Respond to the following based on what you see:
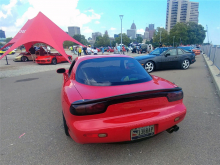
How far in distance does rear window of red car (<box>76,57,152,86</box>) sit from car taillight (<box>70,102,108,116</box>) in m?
0.54

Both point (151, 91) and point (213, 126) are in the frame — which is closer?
→ point (151, 91)

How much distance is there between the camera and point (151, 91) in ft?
6.89

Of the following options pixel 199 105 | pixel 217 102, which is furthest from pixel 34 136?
pixel 217 102

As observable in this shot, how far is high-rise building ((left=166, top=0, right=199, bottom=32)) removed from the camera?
427 ft

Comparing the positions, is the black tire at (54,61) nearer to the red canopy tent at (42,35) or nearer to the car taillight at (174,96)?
the red canopy tent at (42,35)

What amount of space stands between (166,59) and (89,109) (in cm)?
870

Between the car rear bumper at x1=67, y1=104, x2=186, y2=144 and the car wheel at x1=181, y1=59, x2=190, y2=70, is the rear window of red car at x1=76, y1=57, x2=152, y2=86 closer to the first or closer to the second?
the car rear bumper at x1=67, y1=104, x2=186, y2=144

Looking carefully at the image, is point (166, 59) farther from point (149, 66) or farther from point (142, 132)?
point (142, 132)

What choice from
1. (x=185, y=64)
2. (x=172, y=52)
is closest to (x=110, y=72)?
(x=172, y=52)

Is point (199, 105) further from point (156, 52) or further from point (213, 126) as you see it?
point (156, 52)

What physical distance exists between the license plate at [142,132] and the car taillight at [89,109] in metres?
0.49

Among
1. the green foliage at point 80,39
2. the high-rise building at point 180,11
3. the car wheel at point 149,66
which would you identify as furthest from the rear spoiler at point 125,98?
the high-rise building at point 180,11

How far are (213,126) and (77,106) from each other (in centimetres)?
274

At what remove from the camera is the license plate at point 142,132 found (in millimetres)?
2033
